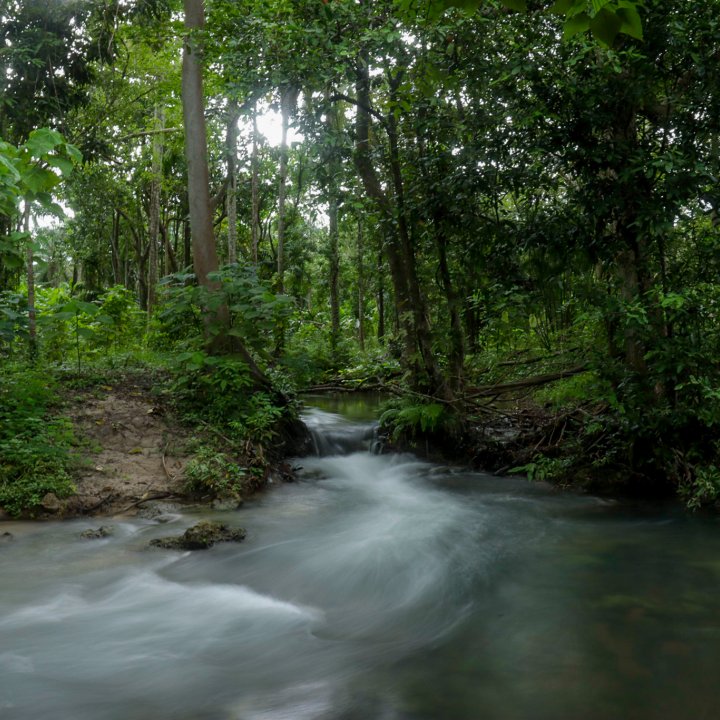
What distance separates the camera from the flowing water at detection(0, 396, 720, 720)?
3941 millimetres

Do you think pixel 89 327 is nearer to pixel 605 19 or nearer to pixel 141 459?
pixel 141 459

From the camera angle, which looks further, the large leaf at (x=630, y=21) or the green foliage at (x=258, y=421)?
the green foliage at (x=258, y=421)

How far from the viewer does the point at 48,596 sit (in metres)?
5.56

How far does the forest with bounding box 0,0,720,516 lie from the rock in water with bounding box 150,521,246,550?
138 centimetres

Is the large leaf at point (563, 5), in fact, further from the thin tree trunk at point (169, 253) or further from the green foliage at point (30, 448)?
the thin tree trunk at point (169, 253)

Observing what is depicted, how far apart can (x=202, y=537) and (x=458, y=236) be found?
5.55 meters

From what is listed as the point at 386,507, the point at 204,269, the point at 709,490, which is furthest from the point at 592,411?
the point at 204,269

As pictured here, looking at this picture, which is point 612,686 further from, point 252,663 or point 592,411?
point 592,411

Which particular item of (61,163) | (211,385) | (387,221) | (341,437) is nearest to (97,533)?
(211,385)

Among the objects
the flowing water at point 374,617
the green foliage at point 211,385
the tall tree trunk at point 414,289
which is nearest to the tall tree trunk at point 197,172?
the green foliage at point 211,385

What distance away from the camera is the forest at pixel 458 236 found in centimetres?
734

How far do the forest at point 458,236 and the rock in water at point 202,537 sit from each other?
54.3 inches

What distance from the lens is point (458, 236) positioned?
31.9 ft

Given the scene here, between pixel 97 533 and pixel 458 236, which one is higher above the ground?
pixel 458 236
